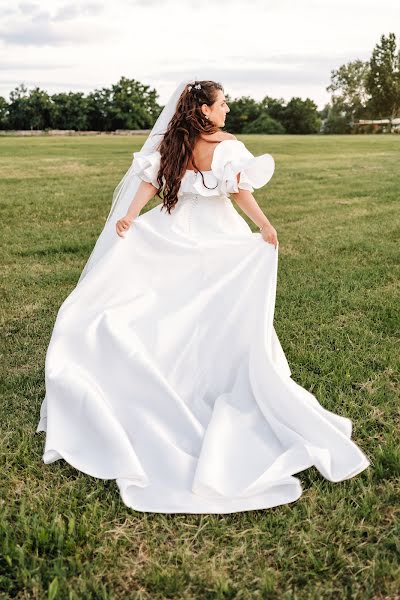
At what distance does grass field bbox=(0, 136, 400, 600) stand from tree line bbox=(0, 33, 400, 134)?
56572 mm

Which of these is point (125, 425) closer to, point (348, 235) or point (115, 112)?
point (348, 235)

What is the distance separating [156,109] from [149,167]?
64.3 meters

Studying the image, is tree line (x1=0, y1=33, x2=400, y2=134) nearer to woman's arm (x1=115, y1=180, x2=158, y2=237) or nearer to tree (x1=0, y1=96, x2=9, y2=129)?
tree (x1=0, y1=96, x2=9, y2=129)

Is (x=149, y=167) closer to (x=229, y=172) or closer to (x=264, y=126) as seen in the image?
(x=229, y=172)

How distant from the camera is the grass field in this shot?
2744 mm

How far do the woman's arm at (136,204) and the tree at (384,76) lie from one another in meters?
75.8

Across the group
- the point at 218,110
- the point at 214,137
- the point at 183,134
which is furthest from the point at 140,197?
the point at 218,110

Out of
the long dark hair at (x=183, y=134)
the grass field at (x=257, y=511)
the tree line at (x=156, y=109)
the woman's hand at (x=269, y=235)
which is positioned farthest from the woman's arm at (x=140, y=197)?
the tree line at (x=156, y=109)

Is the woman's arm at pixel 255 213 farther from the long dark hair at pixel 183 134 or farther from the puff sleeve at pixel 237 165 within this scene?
the long dark hair at pixel 183 134

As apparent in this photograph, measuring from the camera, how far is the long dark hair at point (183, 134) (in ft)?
13.4

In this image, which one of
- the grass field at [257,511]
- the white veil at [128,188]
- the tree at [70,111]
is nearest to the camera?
the grass field at [257,511]

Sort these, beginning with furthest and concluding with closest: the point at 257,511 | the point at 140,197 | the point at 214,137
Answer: the point at 140,197 → the point at 214,137 → the point at 257,511

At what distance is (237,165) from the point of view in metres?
4.02

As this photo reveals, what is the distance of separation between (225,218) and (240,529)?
6.46ft
